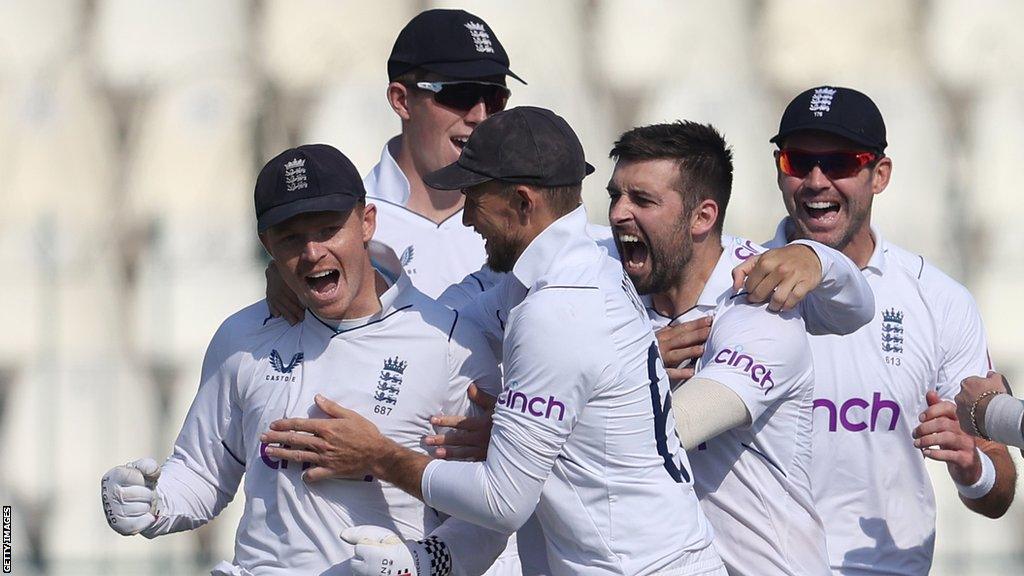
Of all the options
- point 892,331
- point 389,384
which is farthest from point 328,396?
point 892,331

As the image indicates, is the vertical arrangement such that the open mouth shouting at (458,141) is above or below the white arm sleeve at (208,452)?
above

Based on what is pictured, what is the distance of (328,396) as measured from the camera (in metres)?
3.42

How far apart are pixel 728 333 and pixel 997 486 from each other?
1257mm

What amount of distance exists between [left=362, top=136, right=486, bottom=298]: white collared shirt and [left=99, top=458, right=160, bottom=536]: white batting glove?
3.79 feet

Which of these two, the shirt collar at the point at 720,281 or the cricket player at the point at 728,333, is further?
the shirt collar at the point at 720,281

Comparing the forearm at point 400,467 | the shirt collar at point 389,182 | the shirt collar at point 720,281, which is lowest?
the forearm at point 400,467

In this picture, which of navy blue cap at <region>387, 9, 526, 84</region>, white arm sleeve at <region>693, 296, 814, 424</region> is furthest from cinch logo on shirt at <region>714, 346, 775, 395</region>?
navy blue cap at <region>387, 9, 526, 84</region>

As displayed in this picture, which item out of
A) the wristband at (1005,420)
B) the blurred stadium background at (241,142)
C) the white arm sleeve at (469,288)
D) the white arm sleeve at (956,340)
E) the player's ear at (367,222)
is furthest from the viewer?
the blurred stadium background at (241,142)

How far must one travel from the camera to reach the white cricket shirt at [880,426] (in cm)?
419

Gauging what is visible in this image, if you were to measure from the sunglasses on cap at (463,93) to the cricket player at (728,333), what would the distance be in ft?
2.33

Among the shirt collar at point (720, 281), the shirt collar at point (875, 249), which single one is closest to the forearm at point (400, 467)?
the shirt collar at point (720, 281)

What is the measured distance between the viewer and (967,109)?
7926mm

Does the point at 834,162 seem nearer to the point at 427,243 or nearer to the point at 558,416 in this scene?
the point at 427,243

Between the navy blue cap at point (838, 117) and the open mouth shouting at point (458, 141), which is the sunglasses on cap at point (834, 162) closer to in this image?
the navy blue cap at point (838, 117)
